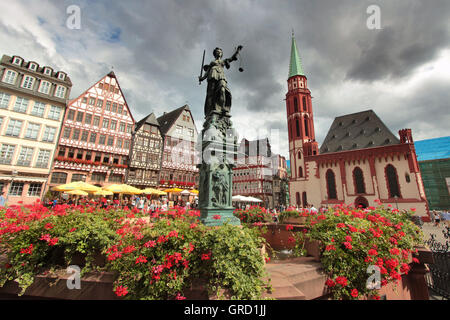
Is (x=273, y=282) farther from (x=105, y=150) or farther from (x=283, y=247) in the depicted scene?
(x=105, y=150)

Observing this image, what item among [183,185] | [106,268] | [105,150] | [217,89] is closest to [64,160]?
[105,150]

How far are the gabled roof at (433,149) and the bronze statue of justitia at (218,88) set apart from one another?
227ft

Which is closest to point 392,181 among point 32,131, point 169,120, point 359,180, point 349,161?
point 359,180

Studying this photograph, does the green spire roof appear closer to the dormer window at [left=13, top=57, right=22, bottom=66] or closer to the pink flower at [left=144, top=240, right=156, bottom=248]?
the dormer window at [left=13, top=57, right=22, bottom=66]

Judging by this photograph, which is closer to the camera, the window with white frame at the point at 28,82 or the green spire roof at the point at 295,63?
the window with white frame at the point at 28,82

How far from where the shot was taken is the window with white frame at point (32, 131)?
902 inches

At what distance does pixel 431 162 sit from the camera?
2147 inches

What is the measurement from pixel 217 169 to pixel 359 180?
3656 centimetres

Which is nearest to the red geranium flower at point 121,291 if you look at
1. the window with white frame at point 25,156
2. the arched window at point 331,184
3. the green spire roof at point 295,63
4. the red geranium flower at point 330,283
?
the red geranium flower at point 330,283

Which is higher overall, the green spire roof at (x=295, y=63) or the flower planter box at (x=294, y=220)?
the green spire roof at (x=295, y=63)

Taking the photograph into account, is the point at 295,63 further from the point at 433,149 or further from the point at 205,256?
the point at 205,256

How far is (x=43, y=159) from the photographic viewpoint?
23125 millimetres

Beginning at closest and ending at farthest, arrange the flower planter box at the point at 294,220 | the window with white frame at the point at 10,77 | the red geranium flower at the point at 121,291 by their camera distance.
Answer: the red geranium flower at the point at 121,291 < the flower planter box at the point at 294,220 < the window with white frame at the point at 10,77

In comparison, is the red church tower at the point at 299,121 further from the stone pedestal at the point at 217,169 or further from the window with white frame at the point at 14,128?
the window with white frame at the point at 14,128
